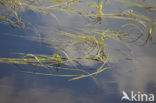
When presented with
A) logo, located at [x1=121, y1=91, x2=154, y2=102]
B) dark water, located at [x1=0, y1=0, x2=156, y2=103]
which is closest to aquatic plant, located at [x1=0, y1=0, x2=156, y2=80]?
dark water, located at [x1=0, y1=0, x2=156, y2=103]

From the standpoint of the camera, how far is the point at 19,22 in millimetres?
1507

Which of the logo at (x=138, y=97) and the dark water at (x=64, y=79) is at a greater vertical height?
the dark water at (x=64, y=79)

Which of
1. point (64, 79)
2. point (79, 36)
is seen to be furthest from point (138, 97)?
point (79, 36)

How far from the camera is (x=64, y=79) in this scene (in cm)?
117

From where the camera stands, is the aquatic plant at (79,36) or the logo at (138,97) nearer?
the logo at (138,97)

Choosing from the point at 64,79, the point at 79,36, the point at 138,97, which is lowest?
the point at 138,97

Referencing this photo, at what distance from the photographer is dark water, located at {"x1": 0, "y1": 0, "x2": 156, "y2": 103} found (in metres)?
1.09

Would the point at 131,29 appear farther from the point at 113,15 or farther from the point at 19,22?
the point at 19,22

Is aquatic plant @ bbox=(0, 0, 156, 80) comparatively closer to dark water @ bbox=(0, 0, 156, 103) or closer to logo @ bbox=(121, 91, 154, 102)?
dark water @ bbox=(0, 0, 156, 103)

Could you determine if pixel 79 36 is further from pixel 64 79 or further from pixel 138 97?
pixel 138 97

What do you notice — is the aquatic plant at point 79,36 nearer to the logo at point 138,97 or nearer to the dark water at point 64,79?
the dark water at point 64,79

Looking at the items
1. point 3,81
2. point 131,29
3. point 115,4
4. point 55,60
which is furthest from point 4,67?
point 115,4

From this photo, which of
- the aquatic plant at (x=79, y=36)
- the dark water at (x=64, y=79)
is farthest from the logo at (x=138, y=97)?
the aquatic plant at (x=79, y=36)

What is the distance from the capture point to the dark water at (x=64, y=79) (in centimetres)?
109
